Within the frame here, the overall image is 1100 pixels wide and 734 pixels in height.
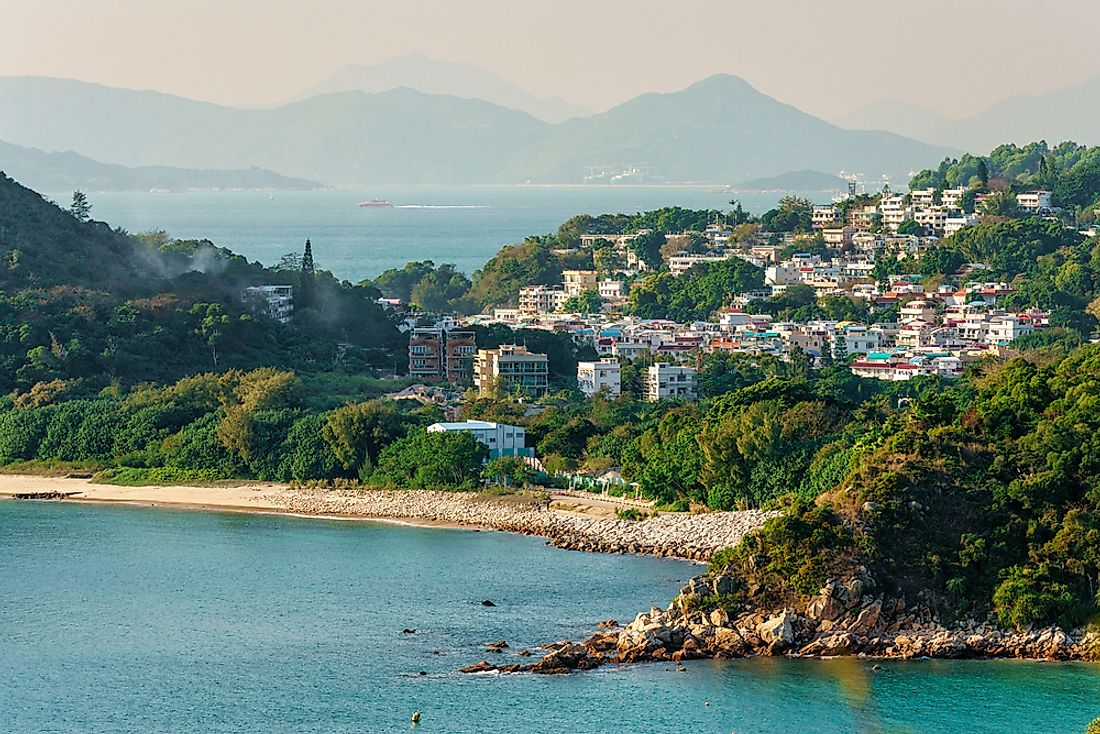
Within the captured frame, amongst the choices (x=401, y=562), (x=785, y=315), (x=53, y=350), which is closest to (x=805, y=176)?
(x=785, y=315)

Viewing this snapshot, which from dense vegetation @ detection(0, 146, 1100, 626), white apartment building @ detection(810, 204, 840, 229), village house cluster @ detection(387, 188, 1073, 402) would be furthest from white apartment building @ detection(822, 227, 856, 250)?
dense vegetation @ detection(0, 146, 1100, 626)

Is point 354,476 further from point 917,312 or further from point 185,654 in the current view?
point 917,312

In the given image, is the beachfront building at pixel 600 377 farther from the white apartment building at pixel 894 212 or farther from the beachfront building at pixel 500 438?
the white apartment building at pixel 894 212

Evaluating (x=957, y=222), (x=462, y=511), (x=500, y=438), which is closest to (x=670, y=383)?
(x=500, y=438)

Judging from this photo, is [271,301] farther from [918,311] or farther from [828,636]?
[828,636]

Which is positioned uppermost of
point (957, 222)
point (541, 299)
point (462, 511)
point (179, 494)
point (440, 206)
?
point (440, 206)

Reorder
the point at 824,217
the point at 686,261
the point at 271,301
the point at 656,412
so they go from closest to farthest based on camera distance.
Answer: the point at 656,412
the point at 271,301
the point at 686,261
the point at 824,217
